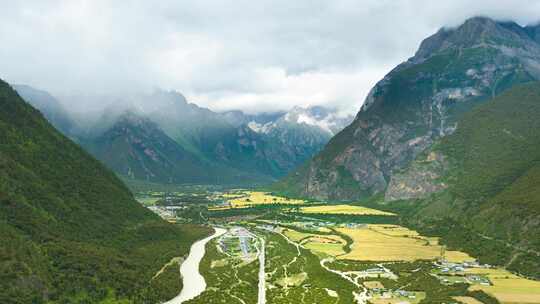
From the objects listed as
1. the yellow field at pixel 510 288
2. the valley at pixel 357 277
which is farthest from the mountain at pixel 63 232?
the yellow field at pixel 510 288

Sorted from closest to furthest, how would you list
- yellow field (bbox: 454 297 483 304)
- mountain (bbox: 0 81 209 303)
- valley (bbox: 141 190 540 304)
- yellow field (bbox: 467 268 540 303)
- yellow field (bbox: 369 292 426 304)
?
1. mountain (bbox: 0 81 209 303)
2. yellow field (bbox: 454 297 483 304)
3. yellow field (bbox: 467 268 540 303)
4. yellow field (bbox: 369 292 426 304)
5. valley (bbox: 141 190 540 304)

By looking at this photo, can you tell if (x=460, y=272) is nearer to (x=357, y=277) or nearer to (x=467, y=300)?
(x=357, y=277)

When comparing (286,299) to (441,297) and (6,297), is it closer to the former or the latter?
(441,297)

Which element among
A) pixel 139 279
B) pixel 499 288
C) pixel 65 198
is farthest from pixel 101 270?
pixel 499 288

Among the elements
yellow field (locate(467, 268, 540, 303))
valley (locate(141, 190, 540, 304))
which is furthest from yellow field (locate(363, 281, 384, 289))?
yellow field (locate(467, 268, 540, 303))

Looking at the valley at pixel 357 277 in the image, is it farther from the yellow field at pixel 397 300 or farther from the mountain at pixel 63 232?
the mountain at pixel 63 232

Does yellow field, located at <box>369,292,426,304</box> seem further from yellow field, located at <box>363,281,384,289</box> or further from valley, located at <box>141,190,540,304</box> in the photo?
yellow field, located at <box>363,281,384,289</box>

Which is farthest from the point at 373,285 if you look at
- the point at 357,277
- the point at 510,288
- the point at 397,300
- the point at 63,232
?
the point at 63,232
